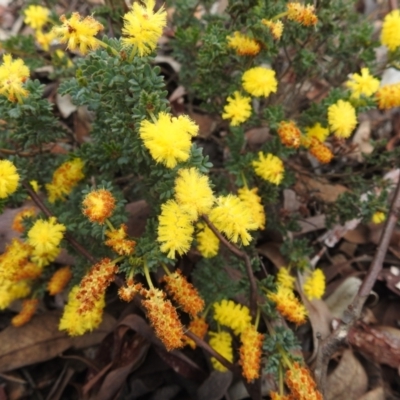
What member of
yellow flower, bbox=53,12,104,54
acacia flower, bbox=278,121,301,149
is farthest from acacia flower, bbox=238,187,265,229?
yellow flower, bbox=53,12,104,54

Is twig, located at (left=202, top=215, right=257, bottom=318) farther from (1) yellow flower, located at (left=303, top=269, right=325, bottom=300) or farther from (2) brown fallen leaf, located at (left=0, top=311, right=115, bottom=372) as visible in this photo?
(2) brown fallen leaf, located at (left=0, top=311, right=115, bottom=372)

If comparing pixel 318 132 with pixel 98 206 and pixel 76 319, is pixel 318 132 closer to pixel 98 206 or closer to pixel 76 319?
pixel 98 206

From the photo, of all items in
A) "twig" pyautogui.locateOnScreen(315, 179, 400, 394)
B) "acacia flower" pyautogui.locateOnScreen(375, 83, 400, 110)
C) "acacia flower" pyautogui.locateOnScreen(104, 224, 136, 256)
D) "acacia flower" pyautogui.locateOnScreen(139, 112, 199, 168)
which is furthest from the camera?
"acacia flower" pyautogui.locateOnScreen(375, 83, 400, 110)

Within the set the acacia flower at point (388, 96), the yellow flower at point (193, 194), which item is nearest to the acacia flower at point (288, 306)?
the yellow flower at point (193, 194)

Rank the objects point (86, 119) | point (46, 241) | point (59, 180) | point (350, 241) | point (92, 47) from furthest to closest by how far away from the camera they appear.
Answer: point (86, 119)
point (350, 241)
point (59, 180)
point (46, 241)
point (92, 47)

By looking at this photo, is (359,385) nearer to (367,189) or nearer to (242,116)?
(367,189)

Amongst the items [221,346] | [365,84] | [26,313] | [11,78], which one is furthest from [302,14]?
[26,313]

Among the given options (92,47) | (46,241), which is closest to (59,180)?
(46,241)
